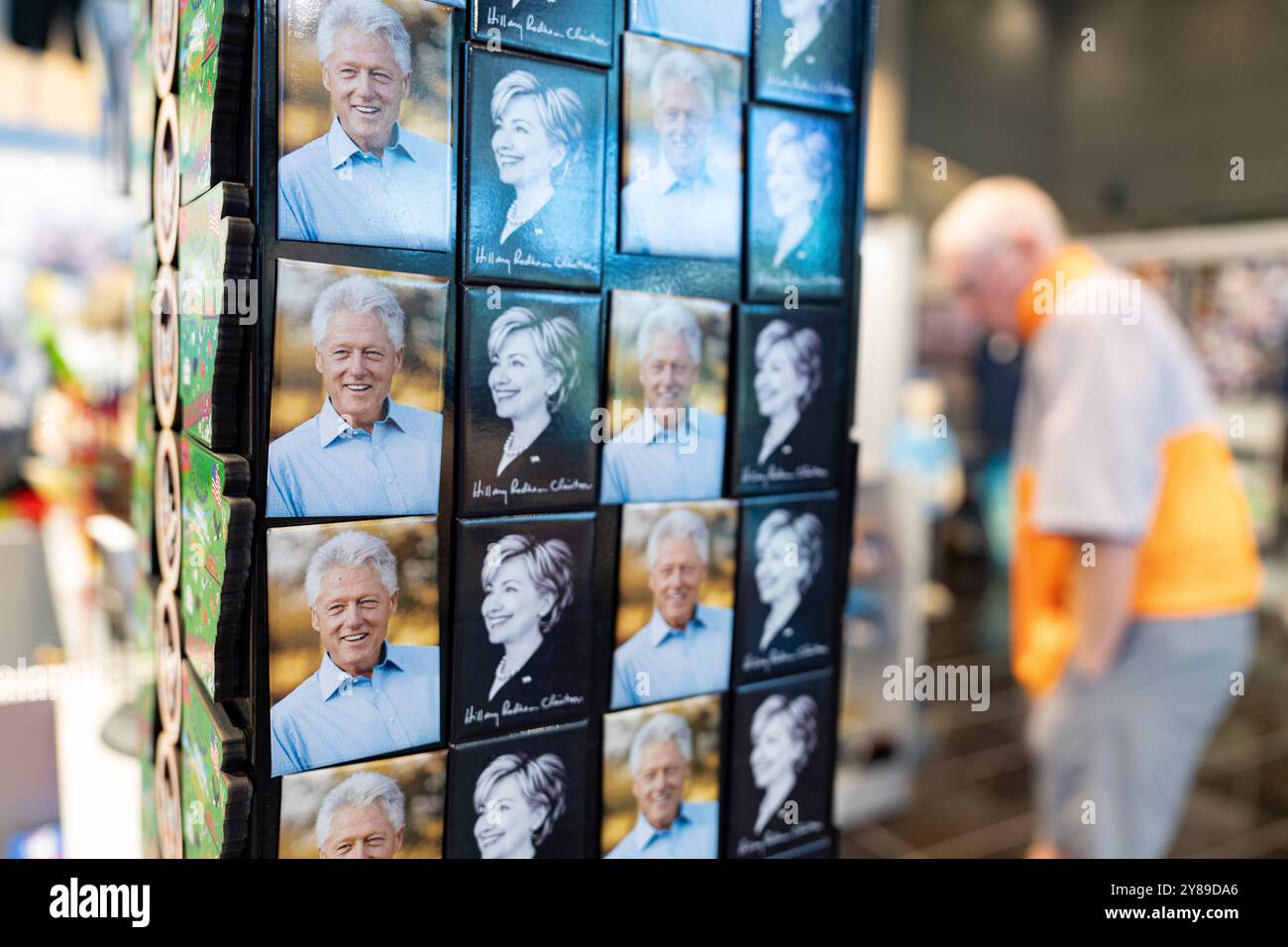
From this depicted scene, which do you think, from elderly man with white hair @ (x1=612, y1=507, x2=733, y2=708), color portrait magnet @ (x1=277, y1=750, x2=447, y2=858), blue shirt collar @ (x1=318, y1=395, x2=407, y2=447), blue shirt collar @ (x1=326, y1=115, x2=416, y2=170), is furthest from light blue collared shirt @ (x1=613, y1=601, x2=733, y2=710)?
blue shirt collar @ (x1=326, y1=115, x2=416, y2=170)

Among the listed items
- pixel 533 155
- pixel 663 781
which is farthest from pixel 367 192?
pixel 663 781

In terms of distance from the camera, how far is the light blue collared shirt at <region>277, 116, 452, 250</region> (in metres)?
0.85

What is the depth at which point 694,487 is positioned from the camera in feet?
3.56

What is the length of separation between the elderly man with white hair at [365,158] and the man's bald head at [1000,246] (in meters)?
2.03

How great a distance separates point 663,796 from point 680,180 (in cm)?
67

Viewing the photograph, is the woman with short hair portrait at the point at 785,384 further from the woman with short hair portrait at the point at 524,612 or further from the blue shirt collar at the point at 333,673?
the blue shirt collar at the point at 333,673

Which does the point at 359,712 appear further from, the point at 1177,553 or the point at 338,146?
the point at 1177,553

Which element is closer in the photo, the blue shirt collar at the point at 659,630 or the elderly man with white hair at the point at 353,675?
the elderly man with white hair at the point at 353,675

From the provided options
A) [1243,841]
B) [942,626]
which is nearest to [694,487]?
[1243,841]

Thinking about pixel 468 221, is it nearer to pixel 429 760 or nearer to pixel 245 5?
pixel 245 5

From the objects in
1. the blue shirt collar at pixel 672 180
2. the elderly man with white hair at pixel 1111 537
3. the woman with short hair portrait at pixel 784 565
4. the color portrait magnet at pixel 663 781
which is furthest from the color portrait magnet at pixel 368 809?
the elderly man with white hair at pixel 1111 537

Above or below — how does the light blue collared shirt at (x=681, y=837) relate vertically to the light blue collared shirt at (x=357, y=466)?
below

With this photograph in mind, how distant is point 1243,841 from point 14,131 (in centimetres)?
646

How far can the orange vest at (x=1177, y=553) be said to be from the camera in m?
2.38
